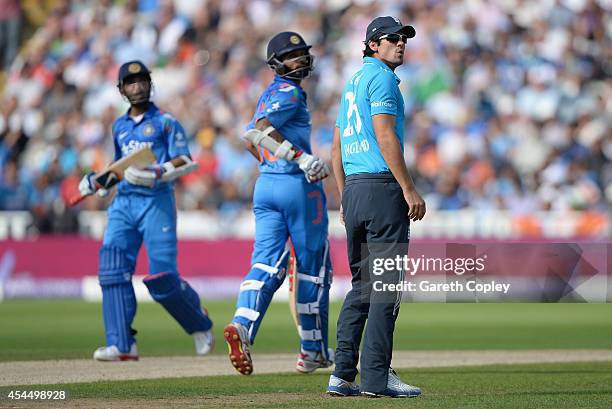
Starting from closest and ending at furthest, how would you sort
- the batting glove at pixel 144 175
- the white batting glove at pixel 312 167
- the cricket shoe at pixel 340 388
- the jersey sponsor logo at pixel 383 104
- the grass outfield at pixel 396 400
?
the grass outfield at pixel 396 400, the jersey sponsor logo at pixel 383 104, the cricket shoe at pixel 340 388, the white batting glove at pixel 312 167, the batting glove at pixel 144 175

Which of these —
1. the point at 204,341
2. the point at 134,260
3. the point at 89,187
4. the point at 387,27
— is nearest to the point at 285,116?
the point at 387,27

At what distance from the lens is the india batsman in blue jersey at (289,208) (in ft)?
32.7

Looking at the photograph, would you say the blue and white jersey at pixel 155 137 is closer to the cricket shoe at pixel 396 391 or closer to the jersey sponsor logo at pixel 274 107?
the jersey sponsor logo at pixel 274 107

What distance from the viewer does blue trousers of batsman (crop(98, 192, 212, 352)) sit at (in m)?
11.6

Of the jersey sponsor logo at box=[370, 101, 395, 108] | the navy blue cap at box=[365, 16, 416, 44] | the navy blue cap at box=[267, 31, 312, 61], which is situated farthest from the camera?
the navy blue cap at box=[267, 31, 312, 61]

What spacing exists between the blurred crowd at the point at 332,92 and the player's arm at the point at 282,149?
11861 mm

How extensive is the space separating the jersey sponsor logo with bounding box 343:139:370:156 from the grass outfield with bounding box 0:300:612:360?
4.84 meters

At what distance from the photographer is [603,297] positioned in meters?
8.23

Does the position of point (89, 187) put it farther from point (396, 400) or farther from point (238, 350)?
point (396, 400)

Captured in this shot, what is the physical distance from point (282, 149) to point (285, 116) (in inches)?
12.5

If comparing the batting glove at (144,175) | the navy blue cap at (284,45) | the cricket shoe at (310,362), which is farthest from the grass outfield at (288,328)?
the navy blue cap at (284,45)

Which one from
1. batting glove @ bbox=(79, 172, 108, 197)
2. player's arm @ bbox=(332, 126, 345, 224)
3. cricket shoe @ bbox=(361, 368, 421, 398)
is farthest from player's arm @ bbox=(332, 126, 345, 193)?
batting glove @ bbox=(79, 172, 108, 197)

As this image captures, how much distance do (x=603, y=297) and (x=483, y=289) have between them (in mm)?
830

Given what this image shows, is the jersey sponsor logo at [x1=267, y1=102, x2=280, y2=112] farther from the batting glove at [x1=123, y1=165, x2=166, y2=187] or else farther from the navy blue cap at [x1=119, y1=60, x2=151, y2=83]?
the navy blue cap at [x1=119, y1=60, x2=151, y2=83]
